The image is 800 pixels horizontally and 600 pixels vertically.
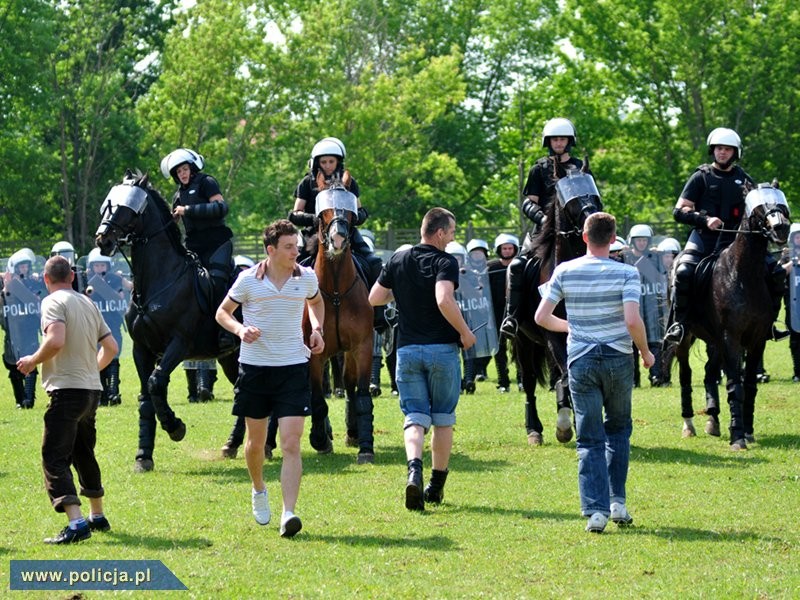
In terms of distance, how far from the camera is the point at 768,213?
13570 mm

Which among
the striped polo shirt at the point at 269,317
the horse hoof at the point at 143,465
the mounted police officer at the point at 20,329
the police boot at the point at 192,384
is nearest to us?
the striped polo shirt at the point at 269,317

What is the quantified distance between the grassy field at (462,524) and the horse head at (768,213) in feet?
6.84

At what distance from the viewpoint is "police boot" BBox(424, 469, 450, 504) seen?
10898 mm

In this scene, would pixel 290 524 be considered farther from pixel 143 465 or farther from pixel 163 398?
pixel 143 465

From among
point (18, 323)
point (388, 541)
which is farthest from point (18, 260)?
point (388, 541)

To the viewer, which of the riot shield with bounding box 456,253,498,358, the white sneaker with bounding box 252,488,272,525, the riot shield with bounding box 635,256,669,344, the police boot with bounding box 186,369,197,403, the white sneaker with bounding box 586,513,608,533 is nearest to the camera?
the white sneaker with bounding box 586,513,608,533

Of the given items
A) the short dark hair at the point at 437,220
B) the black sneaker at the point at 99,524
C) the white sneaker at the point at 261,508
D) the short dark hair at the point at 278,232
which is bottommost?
the black sneaker at the point at 99,524

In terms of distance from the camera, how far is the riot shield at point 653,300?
74.2ft

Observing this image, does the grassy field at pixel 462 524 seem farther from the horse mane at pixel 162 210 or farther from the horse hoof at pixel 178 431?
the horse mane at pixel 162 210

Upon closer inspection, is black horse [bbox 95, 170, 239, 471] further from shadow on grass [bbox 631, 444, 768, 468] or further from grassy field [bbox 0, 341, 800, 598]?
shadow on grass [bbox 631, 444, 768, 468]

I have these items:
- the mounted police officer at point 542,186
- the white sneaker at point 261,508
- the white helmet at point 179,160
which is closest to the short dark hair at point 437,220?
the white sneaker at point 261,508

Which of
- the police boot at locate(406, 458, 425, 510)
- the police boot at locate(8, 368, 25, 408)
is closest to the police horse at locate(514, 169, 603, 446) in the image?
the police boot at locate(406, 458, 425, 510)

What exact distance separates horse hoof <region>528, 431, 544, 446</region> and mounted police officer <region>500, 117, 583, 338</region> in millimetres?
1087

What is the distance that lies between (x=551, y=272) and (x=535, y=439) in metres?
1.85
